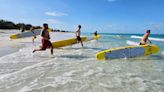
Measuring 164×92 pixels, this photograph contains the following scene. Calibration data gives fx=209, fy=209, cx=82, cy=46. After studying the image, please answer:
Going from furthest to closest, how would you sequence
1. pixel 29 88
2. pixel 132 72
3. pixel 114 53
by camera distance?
pixel 114 53 → pixel 132 72 → pixel 29 88

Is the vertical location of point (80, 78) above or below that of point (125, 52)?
below

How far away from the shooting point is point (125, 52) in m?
9.47

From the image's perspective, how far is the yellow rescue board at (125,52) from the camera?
920 cm

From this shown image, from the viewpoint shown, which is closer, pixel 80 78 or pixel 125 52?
pixel 80 78

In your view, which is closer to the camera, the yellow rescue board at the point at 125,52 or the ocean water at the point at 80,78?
the ocean water at the point at 80,78

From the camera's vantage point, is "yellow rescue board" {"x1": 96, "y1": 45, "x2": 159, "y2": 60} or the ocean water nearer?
the ocean water

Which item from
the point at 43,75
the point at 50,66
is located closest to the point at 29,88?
the point at 43,75

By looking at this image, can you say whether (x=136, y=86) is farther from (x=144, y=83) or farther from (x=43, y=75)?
(x=43, y=75)

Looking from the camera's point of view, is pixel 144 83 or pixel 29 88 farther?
pixel 144 83

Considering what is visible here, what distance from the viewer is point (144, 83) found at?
5648 millimetres

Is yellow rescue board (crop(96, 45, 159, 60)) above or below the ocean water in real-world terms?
above

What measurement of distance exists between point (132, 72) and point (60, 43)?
779 centimetres

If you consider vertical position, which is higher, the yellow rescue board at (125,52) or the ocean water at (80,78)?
the yellow rescue board at (125,52)

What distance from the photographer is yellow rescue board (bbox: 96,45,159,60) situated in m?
9.20
